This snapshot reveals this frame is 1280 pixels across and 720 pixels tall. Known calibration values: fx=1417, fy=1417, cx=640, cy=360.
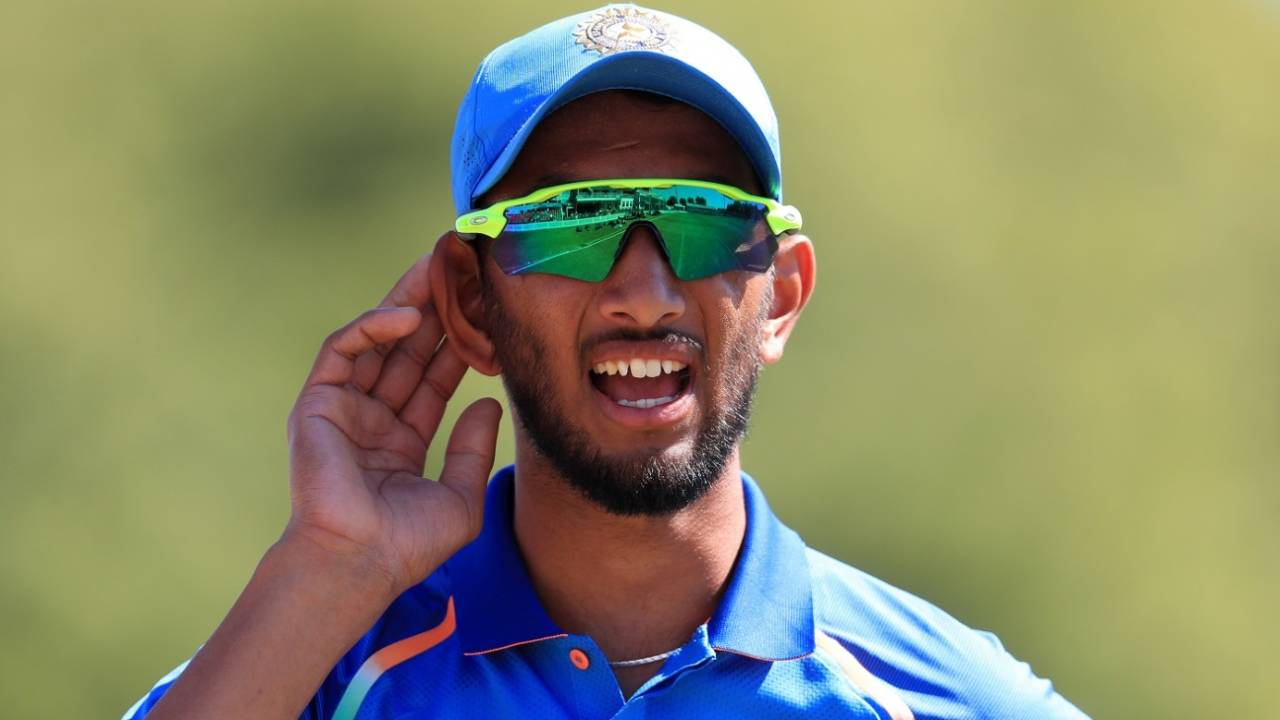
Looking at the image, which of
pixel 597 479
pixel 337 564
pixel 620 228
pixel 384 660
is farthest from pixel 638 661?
pixel 620 228

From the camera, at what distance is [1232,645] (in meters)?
4.65

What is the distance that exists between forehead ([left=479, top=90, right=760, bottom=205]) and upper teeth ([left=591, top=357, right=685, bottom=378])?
0.31 metres

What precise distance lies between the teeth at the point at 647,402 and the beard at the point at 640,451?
61mm

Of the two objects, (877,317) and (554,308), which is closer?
(554,308)

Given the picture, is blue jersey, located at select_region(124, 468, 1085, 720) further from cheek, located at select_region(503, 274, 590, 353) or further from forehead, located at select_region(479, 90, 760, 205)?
forehead, located at select_region(479, 90, 760, 205)

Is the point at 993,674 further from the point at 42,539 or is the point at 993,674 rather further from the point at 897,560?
the point at 42,539

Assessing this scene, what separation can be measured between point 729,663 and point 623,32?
41.6 inches

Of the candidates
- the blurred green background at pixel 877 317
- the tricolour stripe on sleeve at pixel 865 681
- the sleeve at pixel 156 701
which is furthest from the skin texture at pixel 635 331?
the blurred green background at pixel 877 317

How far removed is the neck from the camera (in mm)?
2383

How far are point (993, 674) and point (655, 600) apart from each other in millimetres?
566

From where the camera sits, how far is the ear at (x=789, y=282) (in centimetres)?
261

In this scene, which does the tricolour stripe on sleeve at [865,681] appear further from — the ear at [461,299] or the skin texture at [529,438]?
the ear at [461,299]

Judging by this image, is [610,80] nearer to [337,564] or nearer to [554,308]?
[554,308]

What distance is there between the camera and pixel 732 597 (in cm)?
231
